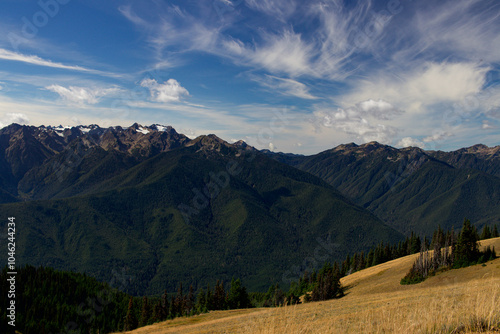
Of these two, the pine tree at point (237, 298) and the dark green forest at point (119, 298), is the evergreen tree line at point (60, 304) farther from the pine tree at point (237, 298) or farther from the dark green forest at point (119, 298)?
the pine tree at point (237, 298)

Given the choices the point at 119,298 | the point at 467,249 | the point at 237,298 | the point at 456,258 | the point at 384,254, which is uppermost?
the point at 467,249

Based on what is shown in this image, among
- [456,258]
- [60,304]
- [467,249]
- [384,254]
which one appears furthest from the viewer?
[60,304]

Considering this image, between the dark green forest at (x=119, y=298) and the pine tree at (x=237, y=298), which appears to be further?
the pine tree at (x=237, y=298)

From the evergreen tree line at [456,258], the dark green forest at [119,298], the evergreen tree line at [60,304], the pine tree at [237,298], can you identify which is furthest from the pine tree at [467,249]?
the evergreen tree line at [60,304]

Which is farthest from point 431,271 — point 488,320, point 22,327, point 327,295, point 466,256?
point 22,327

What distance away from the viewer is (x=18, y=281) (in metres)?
121

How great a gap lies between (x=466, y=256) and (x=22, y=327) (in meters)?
140

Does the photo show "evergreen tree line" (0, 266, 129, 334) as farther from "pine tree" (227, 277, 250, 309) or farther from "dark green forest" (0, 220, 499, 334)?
"pine tree" (227, 277, 250, 309)

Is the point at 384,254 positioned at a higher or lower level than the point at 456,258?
lower

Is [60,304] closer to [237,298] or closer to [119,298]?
[119,298]

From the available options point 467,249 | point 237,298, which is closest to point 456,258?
point 467,249

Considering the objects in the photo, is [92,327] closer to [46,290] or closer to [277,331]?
[46,290]

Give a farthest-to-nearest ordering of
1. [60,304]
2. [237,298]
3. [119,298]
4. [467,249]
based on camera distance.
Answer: [119,298]
[60,304]
[237,298]
[467,249]

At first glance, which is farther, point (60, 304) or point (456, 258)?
point (60, 304)
